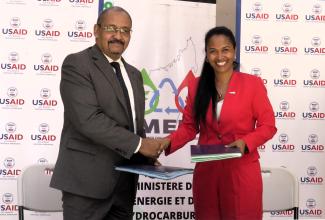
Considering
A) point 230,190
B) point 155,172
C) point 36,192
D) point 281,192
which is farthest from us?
point 281,192

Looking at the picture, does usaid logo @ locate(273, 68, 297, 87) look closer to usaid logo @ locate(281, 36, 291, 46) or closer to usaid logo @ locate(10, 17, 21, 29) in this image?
usaid logo @ locate(281, 36, 291, 46)

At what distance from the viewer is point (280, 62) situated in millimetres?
4094

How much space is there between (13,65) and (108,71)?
175 cm

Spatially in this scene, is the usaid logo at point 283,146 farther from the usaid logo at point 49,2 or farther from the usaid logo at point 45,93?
the usaid logo at point 49,2

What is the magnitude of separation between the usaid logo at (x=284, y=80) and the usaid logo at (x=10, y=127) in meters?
2.30

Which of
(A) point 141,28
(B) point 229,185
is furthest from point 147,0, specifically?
(B) point 229,185

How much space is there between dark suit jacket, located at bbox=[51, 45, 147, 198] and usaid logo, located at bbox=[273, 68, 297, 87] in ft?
7.20

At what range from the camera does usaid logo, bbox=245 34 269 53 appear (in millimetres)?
4059

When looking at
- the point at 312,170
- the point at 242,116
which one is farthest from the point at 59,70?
the point at 312,170

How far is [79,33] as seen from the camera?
3.84 metres

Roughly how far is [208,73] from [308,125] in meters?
1.81

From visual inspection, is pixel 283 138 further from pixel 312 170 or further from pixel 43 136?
pixel 43 136

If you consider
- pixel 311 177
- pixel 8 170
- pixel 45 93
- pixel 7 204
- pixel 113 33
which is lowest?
pixel 7 204

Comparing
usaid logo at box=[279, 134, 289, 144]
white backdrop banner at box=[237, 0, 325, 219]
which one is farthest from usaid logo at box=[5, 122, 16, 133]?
usaid logo at box=[279, 134, 289, 144]
